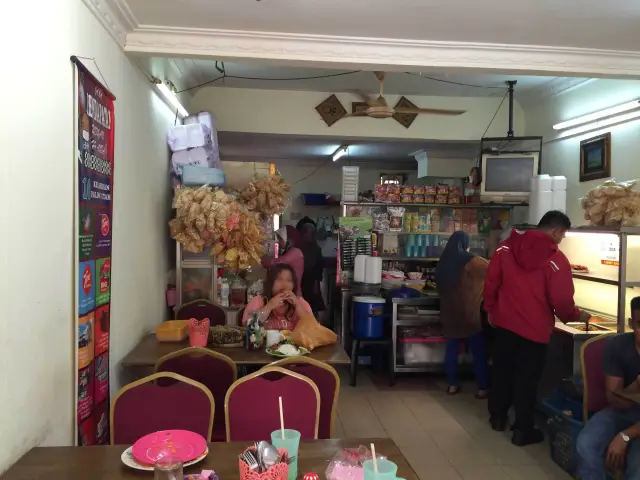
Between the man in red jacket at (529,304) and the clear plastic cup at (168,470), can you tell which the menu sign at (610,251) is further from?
the clear plastic cup at (168,470)

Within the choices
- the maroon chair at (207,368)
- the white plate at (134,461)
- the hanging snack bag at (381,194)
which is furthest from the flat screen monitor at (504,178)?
the white plate at (134,461)

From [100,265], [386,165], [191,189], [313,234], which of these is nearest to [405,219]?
[313,234]

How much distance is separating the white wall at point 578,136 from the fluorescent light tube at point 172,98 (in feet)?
12.7

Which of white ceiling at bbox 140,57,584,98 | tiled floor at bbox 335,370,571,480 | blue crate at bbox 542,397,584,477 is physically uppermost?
white ceiling at bbox 140,57,584,98

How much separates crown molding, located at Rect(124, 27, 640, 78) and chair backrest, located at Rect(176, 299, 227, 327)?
204 centimetres

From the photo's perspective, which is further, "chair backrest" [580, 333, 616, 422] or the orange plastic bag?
the orange plastic bag

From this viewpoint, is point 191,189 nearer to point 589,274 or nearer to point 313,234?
point 313,234

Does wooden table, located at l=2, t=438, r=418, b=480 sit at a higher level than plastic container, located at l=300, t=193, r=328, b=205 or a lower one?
lower

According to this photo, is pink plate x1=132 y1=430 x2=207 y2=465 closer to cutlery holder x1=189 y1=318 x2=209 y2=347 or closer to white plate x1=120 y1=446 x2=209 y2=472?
white plate x1=120 y1=446 x2=209 y2=472

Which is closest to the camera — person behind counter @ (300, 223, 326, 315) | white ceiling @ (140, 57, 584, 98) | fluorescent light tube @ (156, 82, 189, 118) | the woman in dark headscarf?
fluorescent light tube @ (156, 82, 189, 118)

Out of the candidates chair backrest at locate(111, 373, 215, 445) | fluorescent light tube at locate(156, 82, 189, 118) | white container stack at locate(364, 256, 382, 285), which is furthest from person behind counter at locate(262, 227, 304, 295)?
chair backrest at locate(111, 373, 215, 445)

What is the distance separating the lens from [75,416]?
94.2 inches

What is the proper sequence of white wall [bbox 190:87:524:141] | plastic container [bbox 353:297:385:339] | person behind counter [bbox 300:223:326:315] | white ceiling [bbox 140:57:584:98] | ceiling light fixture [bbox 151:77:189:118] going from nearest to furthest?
1. ceiling light fixture [bbox 151:77:189:118]
2. white ceiling [bbox 140:57:584:98]
3. plastic container [bbox 353:297:385:339]
4. white wall [bbox 190:87:524:141]
5. person behind counter [bbox 300:223:326:315]

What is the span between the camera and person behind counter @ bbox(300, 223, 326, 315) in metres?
6.38
